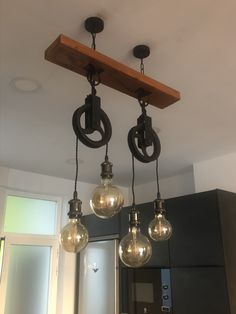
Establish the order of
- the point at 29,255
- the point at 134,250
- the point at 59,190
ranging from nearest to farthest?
1. the point at 134,250
2. the point at 29,255
3. the point at 59,190

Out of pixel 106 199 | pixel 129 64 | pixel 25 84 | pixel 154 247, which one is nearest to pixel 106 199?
pixel 106 199

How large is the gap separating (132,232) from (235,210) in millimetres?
1477

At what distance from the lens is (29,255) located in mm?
3650

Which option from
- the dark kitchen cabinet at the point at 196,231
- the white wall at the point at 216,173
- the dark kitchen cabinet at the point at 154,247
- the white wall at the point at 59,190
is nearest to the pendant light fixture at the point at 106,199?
the dark kitchen cabinet at the point at 196,231

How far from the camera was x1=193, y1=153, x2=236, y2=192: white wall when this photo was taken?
3.10 metres

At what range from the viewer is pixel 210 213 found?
2.62m

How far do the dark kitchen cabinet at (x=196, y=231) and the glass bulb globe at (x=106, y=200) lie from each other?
1.41 metres

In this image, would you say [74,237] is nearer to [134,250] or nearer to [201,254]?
[134,250]

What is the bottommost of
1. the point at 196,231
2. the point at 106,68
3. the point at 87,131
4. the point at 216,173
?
the point at 196,231

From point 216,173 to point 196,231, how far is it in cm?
79

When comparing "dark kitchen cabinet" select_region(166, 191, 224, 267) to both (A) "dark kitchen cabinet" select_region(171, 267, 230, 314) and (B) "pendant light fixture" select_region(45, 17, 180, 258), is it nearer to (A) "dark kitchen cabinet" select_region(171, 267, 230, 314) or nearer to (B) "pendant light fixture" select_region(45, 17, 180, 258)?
(A) "dark kitchen cabinet" select_region(171, 267, 230, 314)

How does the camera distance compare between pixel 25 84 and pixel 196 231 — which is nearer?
pixel 25 84

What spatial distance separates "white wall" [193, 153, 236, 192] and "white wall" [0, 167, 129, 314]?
5.47ft

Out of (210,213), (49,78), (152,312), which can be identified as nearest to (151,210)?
(210,213)
